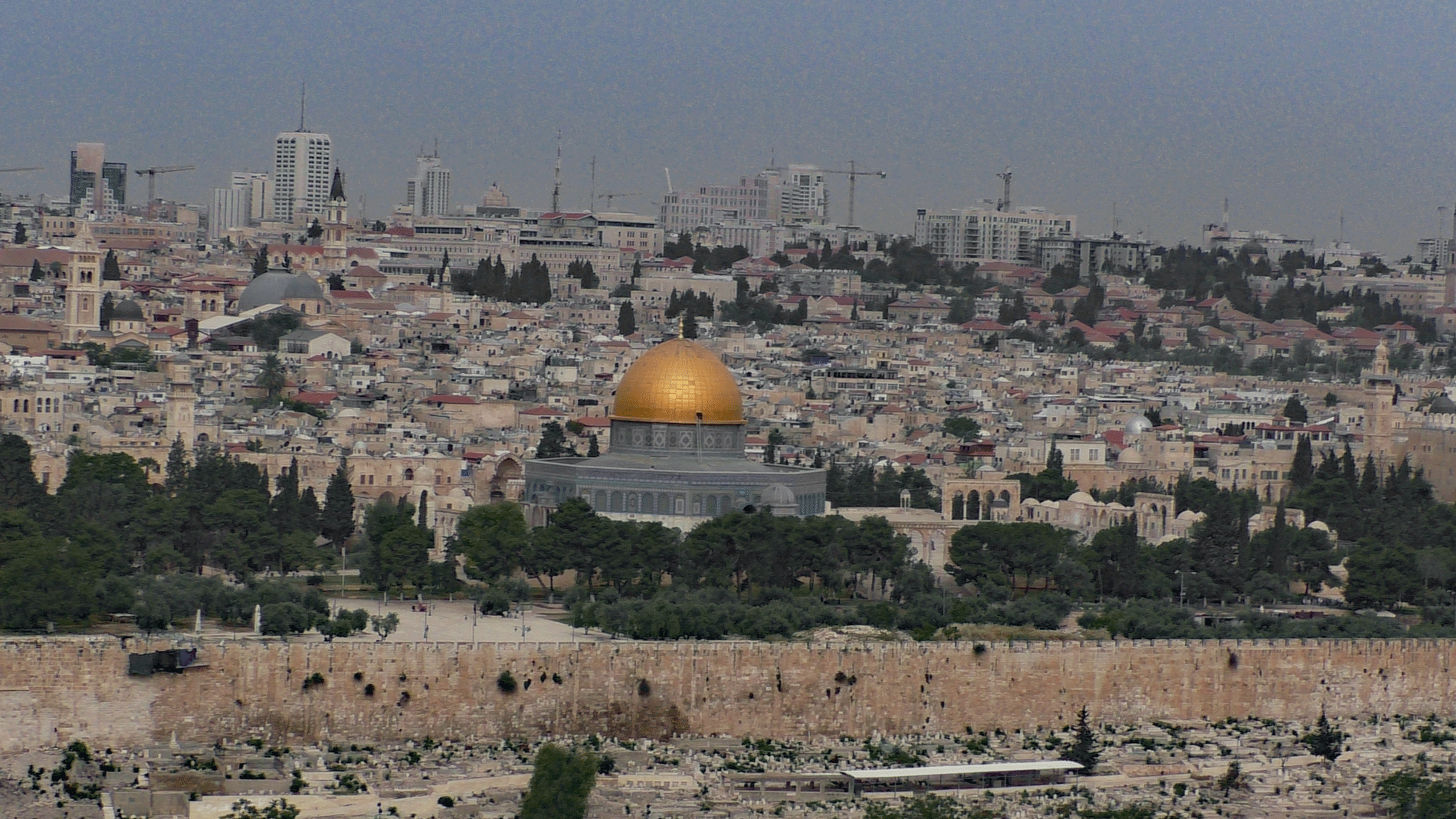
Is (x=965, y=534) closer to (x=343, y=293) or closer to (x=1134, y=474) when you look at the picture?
(x=1134, y=474)

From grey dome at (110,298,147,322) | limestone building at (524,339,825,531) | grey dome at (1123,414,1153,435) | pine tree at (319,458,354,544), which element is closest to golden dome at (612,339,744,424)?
limestone building at (524,339,825,531)

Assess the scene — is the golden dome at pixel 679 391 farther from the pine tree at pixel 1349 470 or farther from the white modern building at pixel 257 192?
the white modern building at pixel 257 192

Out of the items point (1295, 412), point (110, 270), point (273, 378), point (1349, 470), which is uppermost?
point (110, 270)

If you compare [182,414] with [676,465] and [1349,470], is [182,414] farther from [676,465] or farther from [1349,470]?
[1349,470]

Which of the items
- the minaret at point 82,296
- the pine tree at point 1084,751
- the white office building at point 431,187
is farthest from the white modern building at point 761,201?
the pine tree at point 1084,751

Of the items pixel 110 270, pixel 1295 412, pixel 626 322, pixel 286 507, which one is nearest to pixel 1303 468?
pixel 1295 412

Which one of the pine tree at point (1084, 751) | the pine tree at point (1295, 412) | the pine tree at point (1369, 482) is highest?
the pine tree at point (1295, 412)

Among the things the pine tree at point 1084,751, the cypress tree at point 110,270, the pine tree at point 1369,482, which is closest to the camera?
the pine tree at point 1084,751
